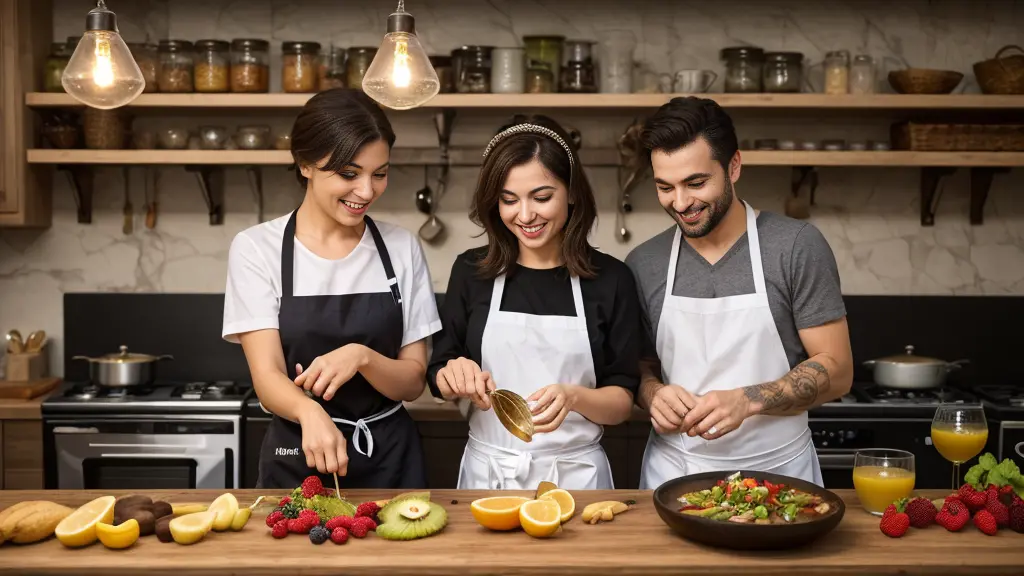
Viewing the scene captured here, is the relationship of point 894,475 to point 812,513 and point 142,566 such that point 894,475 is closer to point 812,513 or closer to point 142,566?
point 812,513

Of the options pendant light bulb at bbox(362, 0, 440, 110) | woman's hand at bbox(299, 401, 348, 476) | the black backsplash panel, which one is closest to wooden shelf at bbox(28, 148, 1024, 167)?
the black backsplash panel

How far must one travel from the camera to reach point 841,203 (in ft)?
14.8

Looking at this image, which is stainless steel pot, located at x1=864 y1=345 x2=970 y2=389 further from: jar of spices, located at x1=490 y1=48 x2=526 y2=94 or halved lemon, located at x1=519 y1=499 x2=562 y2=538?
halved lemon, located at x1=519 y1=499 x2=562 y2=538

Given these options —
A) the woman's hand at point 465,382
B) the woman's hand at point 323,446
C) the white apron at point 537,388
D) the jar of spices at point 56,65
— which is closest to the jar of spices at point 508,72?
the white apron at point 537,388

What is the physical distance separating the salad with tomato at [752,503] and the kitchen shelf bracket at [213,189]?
3.00m

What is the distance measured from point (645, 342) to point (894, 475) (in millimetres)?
821

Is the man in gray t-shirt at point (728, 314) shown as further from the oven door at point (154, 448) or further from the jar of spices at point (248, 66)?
the jar of spices at point (248, 66)

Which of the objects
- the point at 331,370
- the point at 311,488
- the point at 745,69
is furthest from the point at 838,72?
the point at 311,488

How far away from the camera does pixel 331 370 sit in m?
2.26

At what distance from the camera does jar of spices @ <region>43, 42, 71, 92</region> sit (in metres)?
4.15

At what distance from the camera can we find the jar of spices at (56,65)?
4152 mm

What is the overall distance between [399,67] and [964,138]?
110 inches

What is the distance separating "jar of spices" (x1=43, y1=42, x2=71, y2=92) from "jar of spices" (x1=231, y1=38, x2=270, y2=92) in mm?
699

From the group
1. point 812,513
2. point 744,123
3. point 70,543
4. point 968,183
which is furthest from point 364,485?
point 968,183
